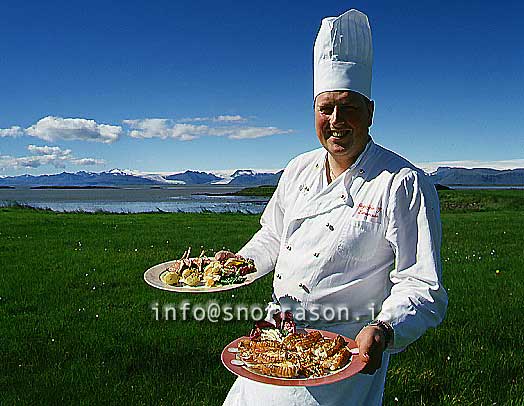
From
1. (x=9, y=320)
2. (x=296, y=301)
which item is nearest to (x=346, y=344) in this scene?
(x=296, y=301)

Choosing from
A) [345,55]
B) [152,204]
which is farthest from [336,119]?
[152,204]

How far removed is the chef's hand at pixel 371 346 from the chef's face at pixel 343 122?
2.70ft

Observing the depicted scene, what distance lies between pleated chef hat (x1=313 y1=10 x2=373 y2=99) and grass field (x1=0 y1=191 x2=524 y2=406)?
9.40 ft

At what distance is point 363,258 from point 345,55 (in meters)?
0.94

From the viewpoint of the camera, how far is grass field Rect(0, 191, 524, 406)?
15.6ft

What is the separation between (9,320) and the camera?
6.86 metres

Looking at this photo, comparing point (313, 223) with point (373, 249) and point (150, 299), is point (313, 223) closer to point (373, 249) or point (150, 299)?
point (373, 249)

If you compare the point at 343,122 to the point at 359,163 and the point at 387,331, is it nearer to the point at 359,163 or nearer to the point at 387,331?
the point at 359,163

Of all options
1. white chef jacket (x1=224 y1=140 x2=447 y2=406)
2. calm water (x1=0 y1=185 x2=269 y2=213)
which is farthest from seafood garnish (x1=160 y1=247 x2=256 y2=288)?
calm water (x1=0 y1=185 x2=269 y2=213)

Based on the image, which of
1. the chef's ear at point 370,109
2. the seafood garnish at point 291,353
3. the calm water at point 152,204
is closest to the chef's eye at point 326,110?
the chef's ear at point 370,109

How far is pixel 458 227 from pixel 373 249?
49.9ft

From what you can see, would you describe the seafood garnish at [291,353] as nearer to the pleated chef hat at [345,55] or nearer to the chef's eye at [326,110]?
the chef's eye at [326,110]

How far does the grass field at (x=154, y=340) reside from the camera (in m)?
4.76

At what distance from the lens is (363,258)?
2.48 metres
